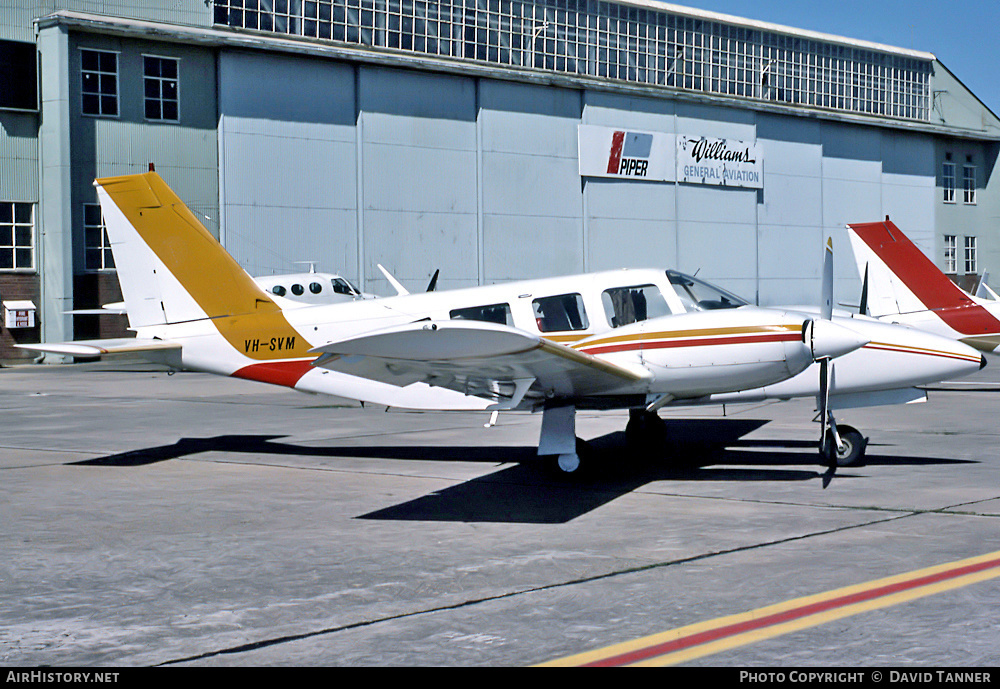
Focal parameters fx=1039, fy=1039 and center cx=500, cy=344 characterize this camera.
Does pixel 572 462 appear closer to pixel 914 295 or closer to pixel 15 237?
pixel 914 295

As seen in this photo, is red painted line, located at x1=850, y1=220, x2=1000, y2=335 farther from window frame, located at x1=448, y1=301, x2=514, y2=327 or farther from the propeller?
window frame, located at x1=448, y1=301, x2=514, y2=327

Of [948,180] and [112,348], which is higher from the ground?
[948,180]

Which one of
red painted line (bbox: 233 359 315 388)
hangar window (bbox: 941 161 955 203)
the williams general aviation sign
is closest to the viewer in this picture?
red painted line (bbox: 233 359 315 388)

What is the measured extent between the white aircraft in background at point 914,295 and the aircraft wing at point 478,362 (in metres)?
9.89

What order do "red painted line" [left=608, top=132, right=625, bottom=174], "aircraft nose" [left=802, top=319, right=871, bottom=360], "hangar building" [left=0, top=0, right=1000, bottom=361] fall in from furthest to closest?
"red painted line" [left=608, top=132, right=625, bottom=174]
"hangar building" [left=0, top=0, right=1000, bottom=361]
"aircraft nose" [left=802, top=319, right=871, bottom=360]

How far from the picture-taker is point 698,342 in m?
10.1

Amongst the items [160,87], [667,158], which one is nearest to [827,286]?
[160,87]

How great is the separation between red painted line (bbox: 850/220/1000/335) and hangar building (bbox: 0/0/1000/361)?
22.1 m

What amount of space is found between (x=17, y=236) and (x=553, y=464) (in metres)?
28.6

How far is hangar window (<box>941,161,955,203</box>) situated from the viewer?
187 feet

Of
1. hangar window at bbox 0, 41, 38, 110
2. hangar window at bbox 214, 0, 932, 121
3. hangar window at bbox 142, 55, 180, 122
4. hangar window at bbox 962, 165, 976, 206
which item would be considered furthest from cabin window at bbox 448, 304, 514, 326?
hangar window at bbox 962, 165, 976, 206

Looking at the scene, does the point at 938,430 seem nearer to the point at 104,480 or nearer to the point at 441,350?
the point at 441,350

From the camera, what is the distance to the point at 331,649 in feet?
16.6

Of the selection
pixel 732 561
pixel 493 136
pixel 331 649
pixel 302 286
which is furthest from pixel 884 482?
pixel 493 136
